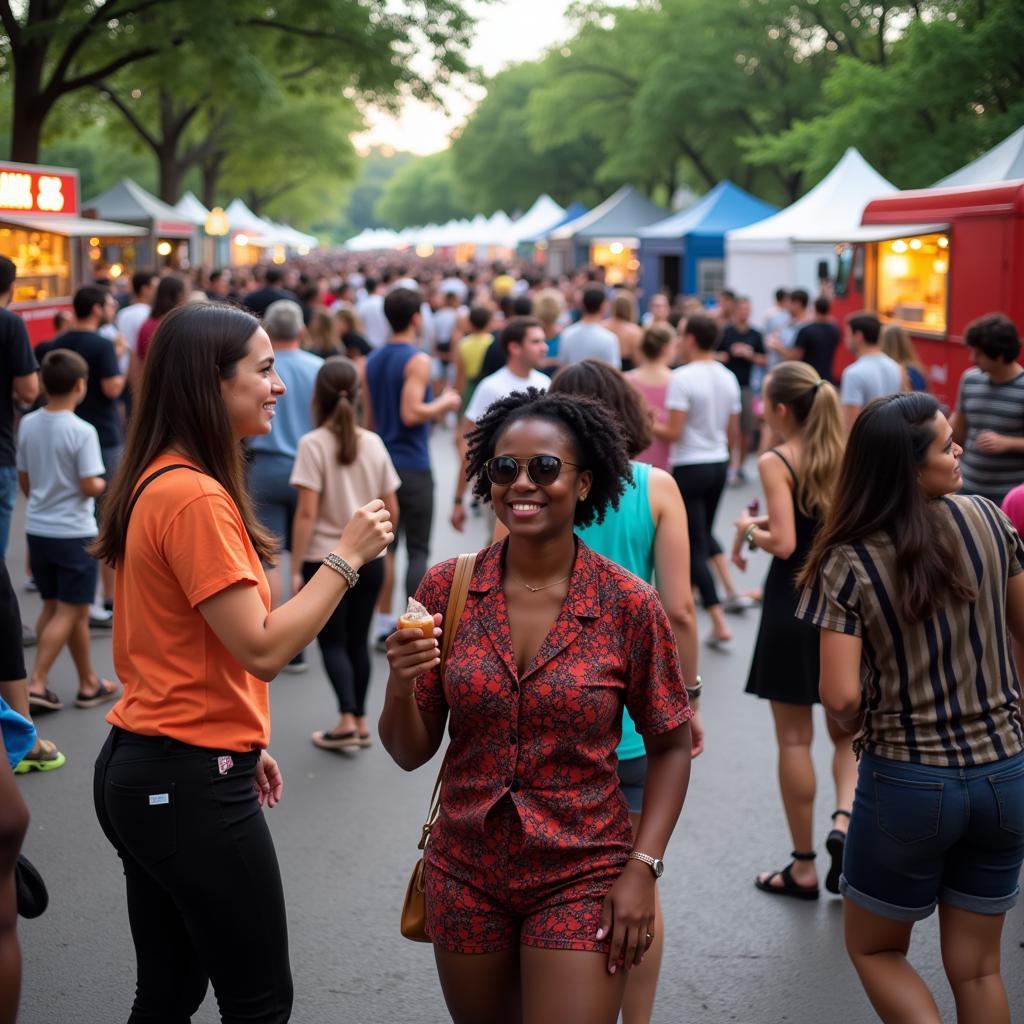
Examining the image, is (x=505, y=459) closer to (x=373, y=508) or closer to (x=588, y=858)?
(x=373, y=508)

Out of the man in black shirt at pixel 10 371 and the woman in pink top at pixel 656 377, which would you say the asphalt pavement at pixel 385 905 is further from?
the woman in pink top at pixel 656 377

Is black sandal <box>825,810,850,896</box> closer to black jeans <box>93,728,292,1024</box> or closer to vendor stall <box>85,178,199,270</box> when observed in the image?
black jeans <box>93,728,292,1024</box>

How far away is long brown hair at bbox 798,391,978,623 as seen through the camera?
3.21 meters

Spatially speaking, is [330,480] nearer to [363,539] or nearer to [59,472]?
[59,472]

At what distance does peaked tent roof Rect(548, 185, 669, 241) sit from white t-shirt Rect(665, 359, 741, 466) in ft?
81.5

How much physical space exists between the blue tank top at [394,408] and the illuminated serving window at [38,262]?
25.2 ft

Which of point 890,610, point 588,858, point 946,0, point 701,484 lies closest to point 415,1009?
point 588,858

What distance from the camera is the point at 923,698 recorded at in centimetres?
325

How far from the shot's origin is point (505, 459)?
2.95 meters

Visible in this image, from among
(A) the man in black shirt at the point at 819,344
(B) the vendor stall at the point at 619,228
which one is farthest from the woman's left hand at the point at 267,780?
(B) the vendor stall at the point at 619,228

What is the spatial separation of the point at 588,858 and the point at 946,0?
21.0 metres

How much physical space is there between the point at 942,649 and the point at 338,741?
13.3 feet

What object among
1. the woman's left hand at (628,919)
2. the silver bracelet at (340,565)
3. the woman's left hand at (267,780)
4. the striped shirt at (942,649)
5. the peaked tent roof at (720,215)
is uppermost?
the peaked tent roof at (720,215)

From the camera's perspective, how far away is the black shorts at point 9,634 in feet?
15.0
